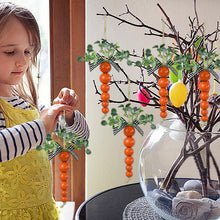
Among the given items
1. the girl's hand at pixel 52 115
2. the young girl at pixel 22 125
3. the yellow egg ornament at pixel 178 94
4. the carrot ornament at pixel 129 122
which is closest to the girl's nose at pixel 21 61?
the young girl at pixel 22 125

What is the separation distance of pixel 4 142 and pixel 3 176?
0.52ft

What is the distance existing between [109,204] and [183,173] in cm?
26

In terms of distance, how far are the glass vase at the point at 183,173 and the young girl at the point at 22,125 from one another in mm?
225

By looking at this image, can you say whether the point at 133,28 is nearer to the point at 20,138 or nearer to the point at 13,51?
the point at 13,51

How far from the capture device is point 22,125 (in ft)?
2.73

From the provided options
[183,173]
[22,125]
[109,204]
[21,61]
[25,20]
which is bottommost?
[109,204]

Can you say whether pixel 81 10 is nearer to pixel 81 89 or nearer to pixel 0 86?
pixel 81 89

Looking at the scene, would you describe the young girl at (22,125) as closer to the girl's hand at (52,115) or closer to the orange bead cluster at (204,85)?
the girl's hand at (52,115)

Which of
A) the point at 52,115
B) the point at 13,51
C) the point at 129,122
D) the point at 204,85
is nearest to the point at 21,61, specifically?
the point at 13,51

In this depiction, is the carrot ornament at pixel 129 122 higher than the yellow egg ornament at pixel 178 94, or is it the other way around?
the yellow egg ornament at pixel 178 94

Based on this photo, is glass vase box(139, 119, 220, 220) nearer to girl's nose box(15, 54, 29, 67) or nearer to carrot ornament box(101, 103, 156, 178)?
carrot ornament box(101, 103, 156, 178)

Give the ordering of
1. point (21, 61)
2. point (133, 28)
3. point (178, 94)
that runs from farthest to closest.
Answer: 1. point (133, 28)
2. point (21, 61)
3. point (178, 94)

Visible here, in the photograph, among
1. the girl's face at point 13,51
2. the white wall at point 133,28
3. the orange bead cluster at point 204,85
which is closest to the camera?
the orange bead cluster at point 204,85

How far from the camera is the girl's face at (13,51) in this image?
0.89 meters
